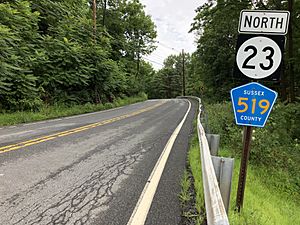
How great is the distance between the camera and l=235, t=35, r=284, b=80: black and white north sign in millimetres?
3379

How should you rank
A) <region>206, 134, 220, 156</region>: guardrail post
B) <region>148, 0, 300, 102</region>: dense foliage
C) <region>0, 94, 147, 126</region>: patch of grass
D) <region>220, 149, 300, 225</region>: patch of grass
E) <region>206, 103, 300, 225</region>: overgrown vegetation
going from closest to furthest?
<region>220, 149, 300, 225</region>: patch of grass, <region>206, 103, 300, 225</region>: overgrown vegetation, <region>206, 134, 220, 156</region>: guardrail post, <region>0, 94, 147, 126</region>: patch of grass, <region>148, 0, 300, 102</region>: dense foliage

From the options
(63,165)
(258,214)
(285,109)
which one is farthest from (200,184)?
(285,109)

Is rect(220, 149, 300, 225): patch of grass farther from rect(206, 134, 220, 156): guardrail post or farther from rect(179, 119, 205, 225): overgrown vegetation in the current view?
rect(206, 134, 220, 156): guardrail post

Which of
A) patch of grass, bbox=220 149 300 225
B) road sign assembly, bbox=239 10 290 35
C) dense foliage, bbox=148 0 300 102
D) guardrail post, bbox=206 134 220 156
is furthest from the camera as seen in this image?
dense foliage, bbox=148 0 300 102

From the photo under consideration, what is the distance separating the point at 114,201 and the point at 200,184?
1555 mm

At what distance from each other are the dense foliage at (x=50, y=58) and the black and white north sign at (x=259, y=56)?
11686 mm

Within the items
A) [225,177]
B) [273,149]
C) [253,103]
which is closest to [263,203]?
[225,177]

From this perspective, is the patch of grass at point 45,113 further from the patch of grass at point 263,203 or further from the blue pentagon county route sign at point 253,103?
the blue pentagon county route sign at point 253,103

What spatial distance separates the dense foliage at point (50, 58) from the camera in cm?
1355

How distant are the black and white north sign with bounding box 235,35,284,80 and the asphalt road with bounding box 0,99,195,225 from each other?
2219mm

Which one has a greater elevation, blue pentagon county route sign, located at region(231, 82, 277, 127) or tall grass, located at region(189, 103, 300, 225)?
blue pentagon county route sign, located at region(231, 82, 277, 127)

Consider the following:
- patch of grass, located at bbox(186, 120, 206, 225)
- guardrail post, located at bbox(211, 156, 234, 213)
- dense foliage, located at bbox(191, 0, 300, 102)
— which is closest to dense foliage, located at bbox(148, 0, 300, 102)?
dense foliage, located at bbox(191, 0, 300, 102)

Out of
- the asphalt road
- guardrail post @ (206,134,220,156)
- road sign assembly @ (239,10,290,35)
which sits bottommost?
the asphalt road

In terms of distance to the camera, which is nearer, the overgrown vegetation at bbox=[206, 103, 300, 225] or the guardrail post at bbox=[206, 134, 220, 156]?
the overgrown vegetation at bbox=[206, 103, 300, 225]
